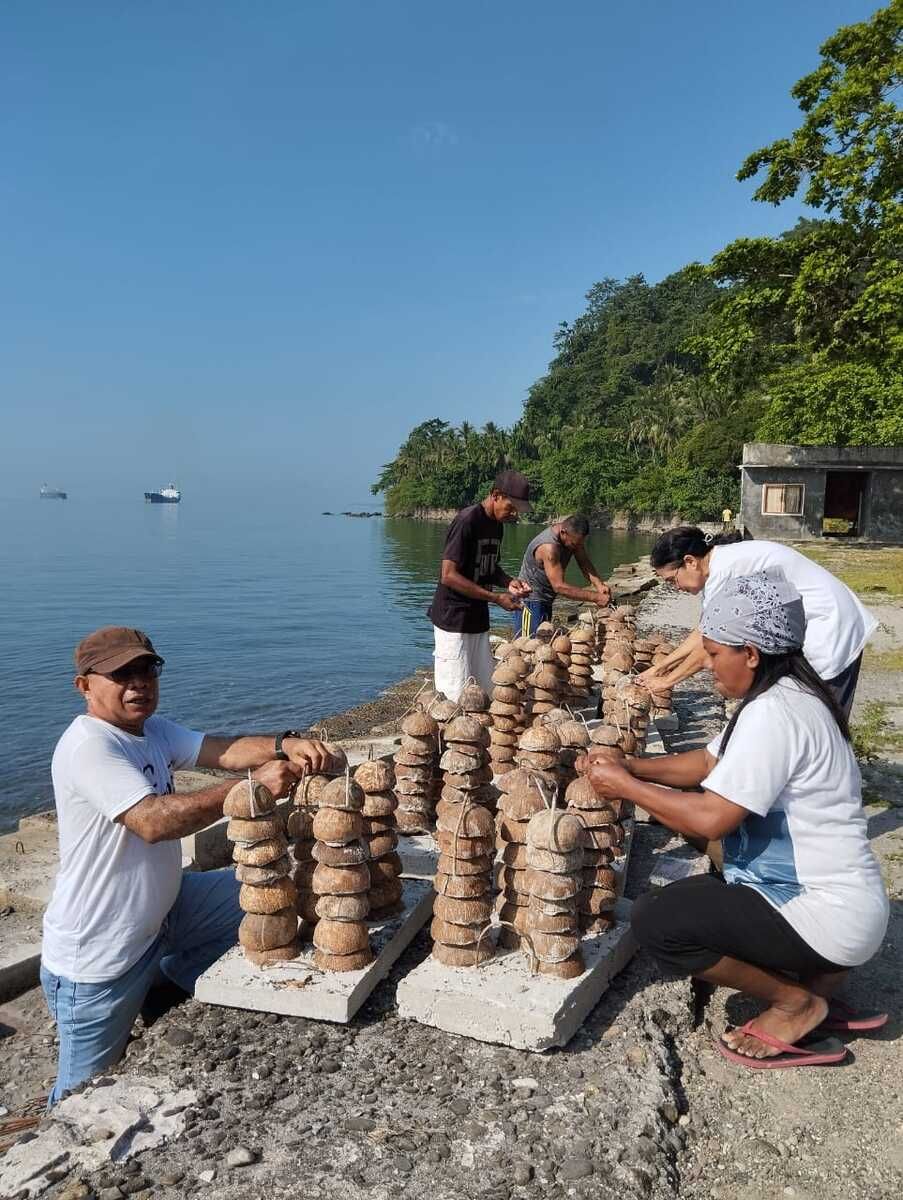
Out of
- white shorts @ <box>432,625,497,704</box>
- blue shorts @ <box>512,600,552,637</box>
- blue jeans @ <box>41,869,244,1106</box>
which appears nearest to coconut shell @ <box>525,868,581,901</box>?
blue jeans @ <box>41,869,244,1106</box>

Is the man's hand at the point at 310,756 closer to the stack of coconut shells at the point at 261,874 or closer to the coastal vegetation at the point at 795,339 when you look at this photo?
the stack of coconut shells at the point at 261,874

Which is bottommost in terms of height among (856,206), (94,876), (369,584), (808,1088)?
(369,584)

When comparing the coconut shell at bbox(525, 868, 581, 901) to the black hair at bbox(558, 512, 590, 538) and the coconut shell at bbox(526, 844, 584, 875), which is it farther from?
the black hair at bbox(558, 512, 590, 538)

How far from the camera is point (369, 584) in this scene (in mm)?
35344

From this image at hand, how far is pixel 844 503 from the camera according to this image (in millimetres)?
36594

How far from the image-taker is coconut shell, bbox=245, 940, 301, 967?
3361 millimetres

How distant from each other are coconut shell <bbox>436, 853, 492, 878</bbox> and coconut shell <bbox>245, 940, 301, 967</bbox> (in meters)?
0.67

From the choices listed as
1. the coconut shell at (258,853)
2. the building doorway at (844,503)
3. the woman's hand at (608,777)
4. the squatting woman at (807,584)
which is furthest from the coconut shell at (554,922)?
the building doorway at (844,503)

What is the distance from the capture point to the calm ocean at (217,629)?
45.4ft

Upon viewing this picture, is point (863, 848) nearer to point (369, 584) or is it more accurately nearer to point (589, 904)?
point (589, 904)

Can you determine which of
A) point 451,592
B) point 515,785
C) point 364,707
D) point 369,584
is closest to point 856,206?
point 364,707

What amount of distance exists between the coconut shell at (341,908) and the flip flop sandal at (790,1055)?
1495mm

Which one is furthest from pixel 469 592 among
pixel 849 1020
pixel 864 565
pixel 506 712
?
pixel 864 565

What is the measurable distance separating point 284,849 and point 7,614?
23763 millimetres
